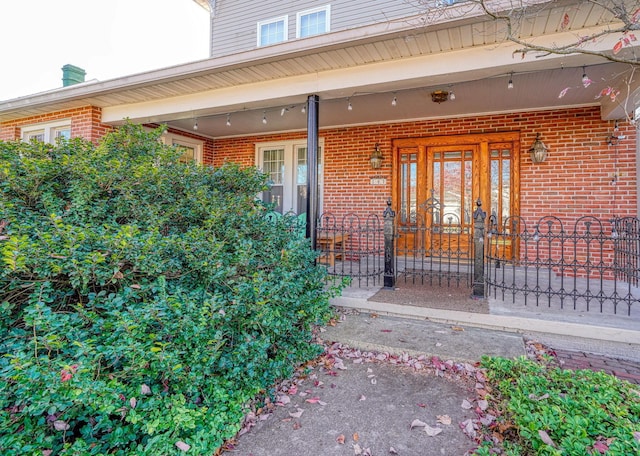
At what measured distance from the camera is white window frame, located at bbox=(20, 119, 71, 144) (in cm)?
622

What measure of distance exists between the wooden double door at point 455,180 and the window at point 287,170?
1966 mm

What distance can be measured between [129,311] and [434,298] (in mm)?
3151

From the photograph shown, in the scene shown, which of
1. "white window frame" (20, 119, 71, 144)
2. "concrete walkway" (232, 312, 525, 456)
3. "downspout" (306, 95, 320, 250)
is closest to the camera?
"concrete walkway" (232, 312, 525, 456)

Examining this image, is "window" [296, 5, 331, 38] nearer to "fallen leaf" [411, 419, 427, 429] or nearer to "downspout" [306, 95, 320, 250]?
"downspout" [306, 95, 320, 250]

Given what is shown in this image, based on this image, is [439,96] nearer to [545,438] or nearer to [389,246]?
[389,246]

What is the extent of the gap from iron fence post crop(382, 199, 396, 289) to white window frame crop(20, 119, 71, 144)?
599 centimetres

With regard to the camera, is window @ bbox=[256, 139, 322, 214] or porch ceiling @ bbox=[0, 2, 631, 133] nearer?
porch ceiling @ bbox=[0, 2, 631, 133]

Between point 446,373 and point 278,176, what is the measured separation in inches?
238

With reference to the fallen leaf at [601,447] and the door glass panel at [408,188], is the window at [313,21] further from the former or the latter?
the fallen leaf at [601,447]

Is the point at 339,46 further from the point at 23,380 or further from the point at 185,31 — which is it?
the point at 185,31

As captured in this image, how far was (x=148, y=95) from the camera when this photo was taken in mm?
5379

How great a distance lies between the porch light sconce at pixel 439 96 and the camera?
4863 mm

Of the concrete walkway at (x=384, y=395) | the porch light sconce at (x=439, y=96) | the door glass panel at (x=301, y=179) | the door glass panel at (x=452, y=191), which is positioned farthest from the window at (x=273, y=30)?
the concrete walkway at (x=384, y=395)

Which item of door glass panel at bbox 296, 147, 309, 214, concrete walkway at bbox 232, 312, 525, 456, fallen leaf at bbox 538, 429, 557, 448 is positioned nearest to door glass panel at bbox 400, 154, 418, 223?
door glass panel at bbox 296, 147, 309, 214
